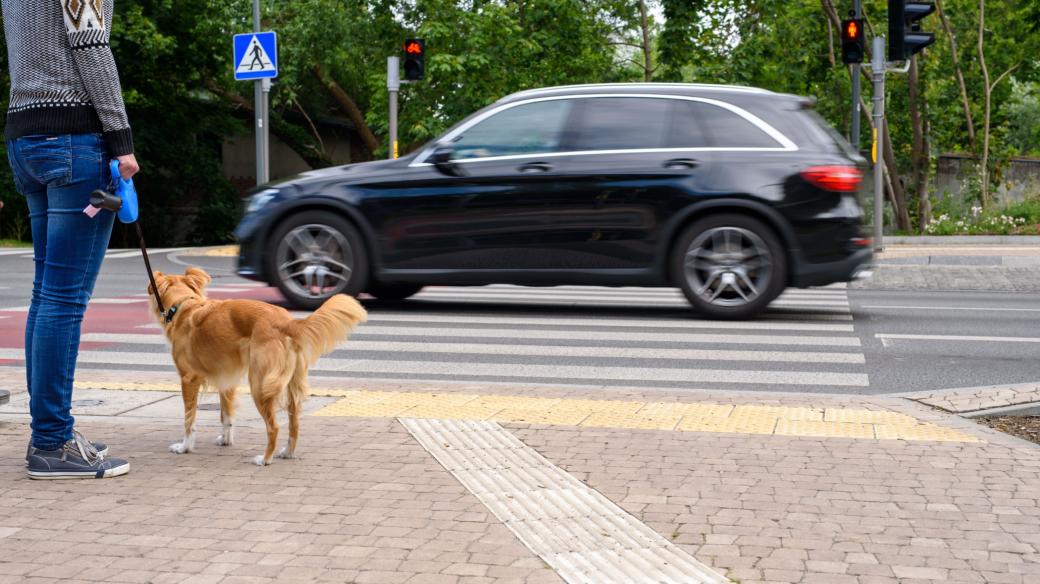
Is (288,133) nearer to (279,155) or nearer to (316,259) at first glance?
(279,155)

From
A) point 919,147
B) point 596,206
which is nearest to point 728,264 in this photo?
point 596,206

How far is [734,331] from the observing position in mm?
10062

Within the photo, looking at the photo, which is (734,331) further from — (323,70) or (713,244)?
(323,70)

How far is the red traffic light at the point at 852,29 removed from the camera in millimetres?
21031

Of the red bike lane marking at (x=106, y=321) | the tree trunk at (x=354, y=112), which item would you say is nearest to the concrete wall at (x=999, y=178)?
the tree trunk at (x=354, y=112)

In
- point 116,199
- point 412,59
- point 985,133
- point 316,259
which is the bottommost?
point 316,259

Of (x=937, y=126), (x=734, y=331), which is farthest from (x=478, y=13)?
(x=734, y=331)

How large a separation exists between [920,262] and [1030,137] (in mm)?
25823

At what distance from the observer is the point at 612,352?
9070mm

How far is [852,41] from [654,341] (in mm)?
12999

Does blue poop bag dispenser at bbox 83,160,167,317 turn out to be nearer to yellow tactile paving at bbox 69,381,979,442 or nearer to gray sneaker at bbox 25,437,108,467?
gray sneaker at bbox 25,437,108,467

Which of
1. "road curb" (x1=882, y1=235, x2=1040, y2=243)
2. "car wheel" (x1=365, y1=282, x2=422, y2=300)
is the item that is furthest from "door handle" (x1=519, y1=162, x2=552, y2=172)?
"road curb" (x1=882, y1=235, x2=1040, y2=243)

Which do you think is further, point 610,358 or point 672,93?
point 672,93

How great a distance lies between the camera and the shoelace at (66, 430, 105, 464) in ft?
16.8
